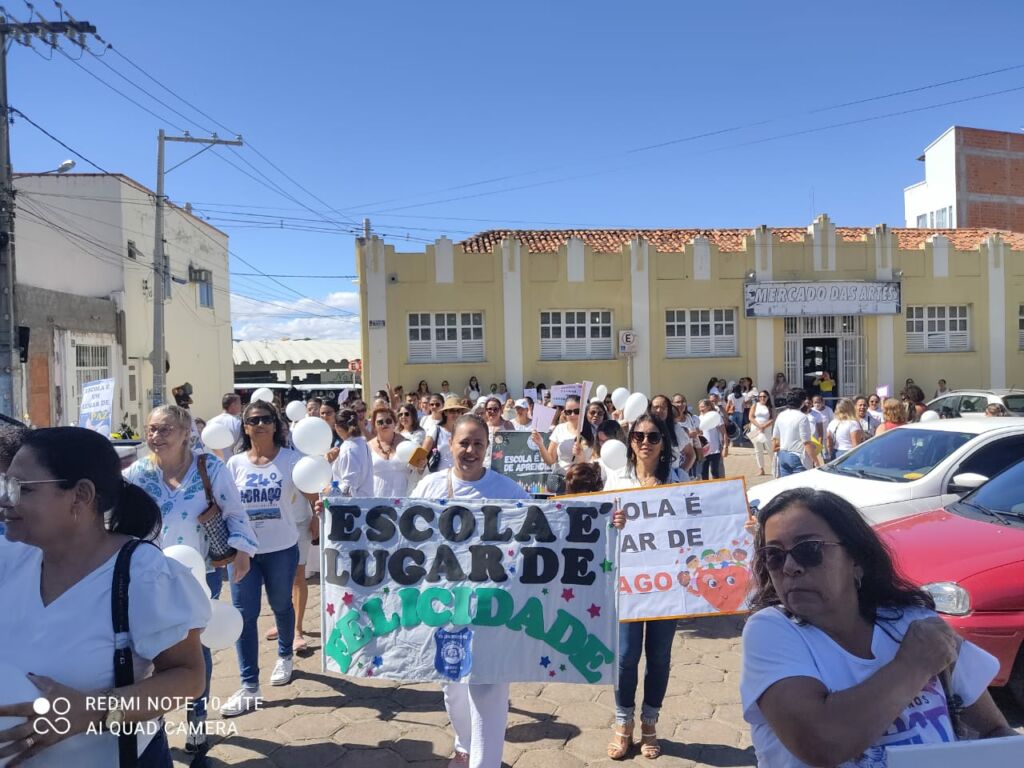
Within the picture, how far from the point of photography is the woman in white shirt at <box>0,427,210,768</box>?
A: 6.59 feet

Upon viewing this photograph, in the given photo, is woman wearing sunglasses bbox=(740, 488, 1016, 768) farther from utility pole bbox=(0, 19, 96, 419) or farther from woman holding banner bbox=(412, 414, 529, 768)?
utility pole bbox=(0, 19, 96, 419)

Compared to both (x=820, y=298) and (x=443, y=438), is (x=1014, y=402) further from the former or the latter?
(x=443, y=438)

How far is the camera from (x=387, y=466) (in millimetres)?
6547

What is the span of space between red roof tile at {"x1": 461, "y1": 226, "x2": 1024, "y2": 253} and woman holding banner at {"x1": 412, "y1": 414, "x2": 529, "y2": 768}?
64.2ft

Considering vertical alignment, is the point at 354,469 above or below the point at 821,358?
below

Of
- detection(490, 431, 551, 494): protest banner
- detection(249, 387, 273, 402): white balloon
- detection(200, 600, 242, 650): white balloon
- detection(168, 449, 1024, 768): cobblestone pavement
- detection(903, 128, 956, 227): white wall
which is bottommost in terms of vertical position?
detection(168, 449, 1024, 768): cobblestone pavement

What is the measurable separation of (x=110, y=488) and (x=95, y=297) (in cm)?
2490

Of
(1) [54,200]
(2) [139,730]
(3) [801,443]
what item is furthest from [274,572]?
(1) [54,200]

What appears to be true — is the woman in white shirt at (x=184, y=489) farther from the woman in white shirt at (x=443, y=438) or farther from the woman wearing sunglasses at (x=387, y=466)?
the woman in white shirt at (x=443, y=438)

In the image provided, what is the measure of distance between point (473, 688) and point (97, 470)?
2.06 m

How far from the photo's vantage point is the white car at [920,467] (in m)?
5.87

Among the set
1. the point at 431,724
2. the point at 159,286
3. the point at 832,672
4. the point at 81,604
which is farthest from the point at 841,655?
the point at 159,286

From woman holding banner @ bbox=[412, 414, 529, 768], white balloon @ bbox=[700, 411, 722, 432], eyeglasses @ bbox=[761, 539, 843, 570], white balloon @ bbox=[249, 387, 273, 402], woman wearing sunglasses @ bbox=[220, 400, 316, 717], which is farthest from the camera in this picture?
white balloon @ bbox=[700, 411, 722, 432]

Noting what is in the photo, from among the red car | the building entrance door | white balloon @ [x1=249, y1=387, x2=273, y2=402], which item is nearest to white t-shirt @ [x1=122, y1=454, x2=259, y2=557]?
white balloon @ [x1=249, y1=387, x2=273, y2=402]
